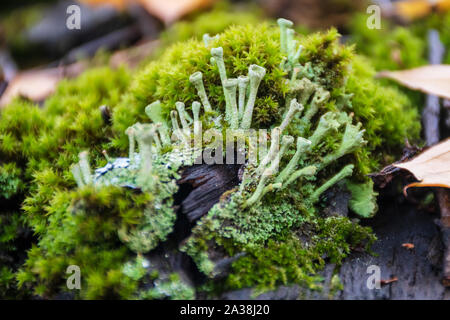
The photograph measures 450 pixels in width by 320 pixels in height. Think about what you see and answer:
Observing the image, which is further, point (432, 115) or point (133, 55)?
point (133, 55)

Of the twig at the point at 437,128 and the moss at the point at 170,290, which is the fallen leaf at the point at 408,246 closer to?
the twig at the point at 437,128

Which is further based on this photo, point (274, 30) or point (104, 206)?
point (274, 30)

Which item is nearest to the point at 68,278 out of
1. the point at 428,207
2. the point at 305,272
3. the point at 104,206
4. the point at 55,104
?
the point at 104,206

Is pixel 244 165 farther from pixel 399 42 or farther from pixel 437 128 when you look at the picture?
pixel 399 42

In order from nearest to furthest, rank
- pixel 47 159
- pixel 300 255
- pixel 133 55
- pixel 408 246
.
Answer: pixel 300 255 < pixel 408 246 < pixel 47 159 < pixel 133 55

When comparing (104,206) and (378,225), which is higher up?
(104,206)

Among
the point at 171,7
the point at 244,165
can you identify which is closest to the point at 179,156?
the point at 244,165

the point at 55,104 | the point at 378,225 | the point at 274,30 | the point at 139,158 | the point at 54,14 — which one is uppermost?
the point at 54,14

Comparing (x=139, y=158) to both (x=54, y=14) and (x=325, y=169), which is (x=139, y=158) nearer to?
(x=325, y=169)
